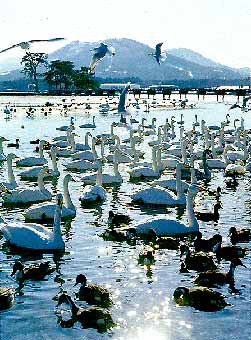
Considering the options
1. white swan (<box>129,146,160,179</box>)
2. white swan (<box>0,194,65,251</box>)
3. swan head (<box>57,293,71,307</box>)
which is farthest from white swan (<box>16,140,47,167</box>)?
swan head (<box>57,293,71,307</box>)

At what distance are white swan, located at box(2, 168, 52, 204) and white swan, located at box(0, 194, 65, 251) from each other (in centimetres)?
580

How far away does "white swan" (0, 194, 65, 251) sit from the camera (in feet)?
55.5

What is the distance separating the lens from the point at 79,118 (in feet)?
247

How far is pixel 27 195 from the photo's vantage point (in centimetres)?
2328

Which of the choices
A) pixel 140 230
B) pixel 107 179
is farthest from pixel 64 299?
pixel 107 179

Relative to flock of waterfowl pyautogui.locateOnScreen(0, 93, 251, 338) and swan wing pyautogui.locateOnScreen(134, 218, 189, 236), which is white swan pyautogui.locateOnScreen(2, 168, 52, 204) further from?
swan wing pyautogui.locateOnScreen(134, 218, 189, 236)

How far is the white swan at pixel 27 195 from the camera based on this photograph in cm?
2327

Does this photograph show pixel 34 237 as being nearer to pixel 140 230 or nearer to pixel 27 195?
pixel 140 230

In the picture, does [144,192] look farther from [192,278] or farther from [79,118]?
[79,118]

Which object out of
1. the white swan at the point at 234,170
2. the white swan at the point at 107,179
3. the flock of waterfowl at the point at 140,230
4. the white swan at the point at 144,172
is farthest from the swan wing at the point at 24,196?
the white swan at the point at 234,170

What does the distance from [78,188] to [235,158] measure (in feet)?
37.5

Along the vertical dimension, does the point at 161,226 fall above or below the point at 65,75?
below

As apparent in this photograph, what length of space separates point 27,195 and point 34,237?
6.52 m

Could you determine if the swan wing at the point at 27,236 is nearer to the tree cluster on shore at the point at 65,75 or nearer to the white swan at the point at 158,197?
the white swan at the point at 158,197
